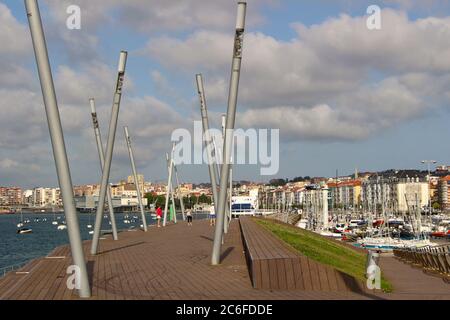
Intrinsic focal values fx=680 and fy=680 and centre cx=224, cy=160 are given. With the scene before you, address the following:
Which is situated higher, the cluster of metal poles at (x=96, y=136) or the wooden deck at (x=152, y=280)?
the cluster of metal poles at (x=96, y=136)

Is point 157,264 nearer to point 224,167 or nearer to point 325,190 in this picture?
point 224,167

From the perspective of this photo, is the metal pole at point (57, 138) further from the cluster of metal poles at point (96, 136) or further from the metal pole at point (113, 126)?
the metal pole at point (113, 126)

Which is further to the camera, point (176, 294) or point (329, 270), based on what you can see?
point (329, 270)

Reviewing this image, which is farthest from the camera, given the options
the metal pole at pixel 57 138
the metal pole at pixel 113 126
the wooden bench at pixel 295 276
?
the metal pole at pixel 113 126

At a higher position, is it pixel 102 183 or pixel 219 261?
pixel 102 183

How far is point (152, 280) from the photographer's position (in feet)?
44.2

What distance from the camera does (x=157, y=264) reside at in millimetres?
17094

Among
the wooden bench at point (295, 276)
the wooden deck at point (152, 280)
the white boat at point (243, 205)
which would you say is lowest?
the wooden deck at point (152, 280)

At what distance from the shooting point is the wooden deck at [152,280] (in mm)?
11070

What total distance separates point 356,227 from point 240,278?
90749 mm


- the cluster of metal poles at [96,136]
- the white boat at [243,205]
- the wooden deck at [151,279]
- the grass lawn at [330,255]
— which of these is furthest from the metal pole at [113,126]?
the white boat at [243,205]

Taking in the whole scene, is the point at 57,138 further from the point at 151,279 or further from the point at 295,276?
the point at 295,276
